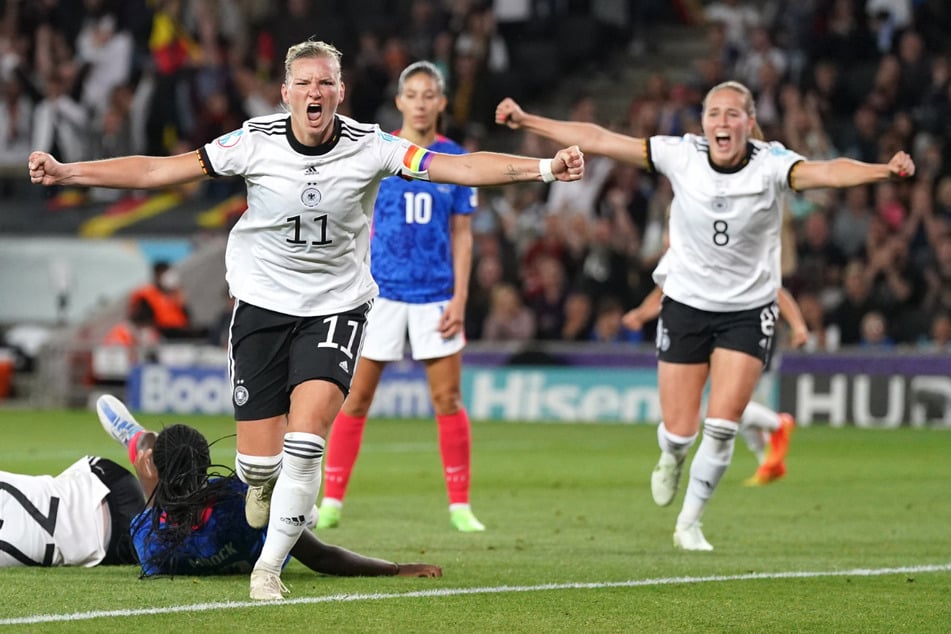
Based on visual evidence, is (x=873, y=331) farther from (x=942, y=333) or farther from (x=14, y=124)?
(x=14, y=124)

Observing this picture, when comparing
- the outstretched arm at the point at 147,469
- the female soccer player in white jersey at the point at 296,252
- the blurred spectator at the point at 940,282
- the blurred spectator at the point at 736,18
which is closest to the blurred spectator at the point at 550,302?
the blurred spectator at the point at 940,282

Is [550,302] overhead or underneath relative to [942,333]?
overhead

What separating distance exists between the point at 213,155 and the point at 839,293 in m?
13.7

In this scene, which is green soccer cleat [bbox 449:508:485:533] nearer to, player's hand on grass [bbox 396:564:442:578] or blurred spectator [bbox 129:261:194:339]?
player's hand on grass [bbox 396:564:442:578]

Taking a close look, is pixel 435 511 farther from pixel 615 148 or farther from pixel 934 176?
pixel 934 176

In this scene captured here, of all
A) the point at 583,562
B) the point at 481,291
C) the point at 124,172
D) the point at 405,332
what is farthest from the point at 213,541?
the point at 481,291

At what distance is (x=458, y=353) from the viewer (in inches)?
390

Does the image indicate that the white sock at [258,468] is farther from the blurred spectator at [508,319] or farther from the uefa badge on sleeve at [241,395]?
the blurred spectator at [508,319]

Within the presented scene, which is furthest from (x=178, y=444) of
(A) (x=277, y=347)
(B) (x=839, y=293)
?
(B) (x=839, y=293)

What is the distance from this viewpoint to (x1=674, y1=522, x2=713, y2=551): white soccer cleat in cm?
890

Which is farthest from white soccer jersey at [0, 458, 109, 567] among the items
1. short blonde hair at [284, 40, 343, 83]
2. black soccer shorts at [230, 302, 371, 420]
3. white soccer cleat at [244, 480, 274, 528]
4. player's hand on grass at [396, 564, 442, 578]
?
short blonde hair at [284, 40, 343, 83]

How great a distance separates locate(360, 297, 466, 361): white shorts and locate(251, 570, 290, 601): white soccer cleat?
3.07m

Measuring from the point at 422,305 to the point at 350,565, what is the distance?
2710 millimetres

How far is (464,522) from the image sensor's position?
9797 mm
